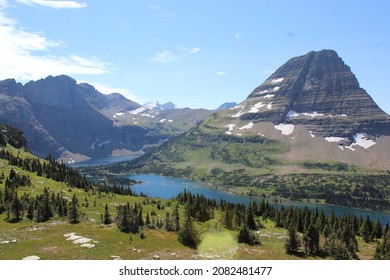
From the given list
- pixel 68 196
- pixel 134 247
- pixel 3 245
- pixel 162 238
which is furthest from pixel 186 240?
pixel 68 196

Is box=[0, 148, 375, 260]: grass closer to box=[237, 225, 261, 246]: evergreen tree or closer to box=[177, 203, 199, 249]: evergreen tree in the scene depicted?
box=[237, 225, 261, 246]: evergreen tree

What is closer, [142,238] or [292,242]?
[142,238]

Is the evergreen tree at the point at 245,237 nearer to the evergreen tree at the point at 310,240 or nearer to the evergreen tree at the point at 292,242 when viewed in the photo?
the evergreen tree at the point at 292,242

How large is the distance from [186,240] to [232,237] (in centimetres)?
1488

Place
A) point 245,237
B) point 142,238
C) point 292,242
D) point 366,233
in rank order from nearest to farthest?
1. point 142,238
2. point 292,242
3. point 245,237
4. point 366,233

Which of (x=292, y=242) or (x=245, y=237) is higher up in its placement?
(x=292, y=242)

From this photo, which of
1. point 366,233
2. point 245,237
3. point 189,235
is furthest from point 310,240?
point 366,233

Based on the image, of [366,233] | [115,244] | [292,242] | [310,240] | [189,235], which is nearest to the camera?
[115,244]

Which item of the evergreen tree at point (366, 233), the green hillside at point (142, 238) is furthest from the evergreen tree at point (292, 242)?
the evergreen tree at point (366, 233)

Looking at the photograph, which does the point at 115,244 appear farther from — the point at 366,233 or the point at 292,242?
the point at 366,233

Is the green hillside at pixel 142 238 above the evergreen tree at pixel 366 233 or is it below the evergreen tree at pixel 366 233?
above

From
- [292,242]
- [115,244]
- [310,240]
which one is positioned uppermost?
[115,244]

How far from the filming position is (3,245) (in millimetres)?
66750

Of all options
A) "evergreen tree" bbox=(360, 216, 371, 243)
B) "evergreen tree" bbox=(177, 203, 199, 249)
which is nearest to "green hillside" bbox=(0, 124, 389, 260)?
"evergreen tree" bbox=(177, 203, 199, 249)
